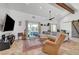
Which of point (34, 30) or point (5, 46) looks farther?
point (34, 30)

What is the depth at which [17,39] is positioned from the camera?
2.52m

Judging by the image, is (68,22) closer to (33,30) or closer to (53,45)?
(53,45)

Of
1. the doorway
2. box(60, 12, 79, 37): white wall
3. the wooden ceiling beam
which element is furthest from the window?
the wooden ceiling beam

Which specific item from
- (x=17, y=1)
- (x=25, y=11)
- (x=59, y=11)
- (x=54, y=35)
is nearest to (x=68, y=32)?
(x=54, y=35)

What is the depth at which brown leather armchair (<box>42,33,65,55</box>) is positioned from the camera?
248 cm

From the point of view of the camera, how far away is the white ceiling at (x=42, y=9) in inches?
97.8

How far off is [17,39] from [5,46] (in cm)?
32

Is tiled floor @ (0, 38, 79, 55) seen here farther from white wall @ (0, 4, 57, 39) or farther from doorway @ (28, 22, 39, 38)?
white wall @ (0, 4, 57, 39)

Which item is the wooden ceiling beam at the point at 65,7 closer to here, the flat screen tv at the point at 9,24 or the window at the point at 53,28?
the window at the point at 53,28

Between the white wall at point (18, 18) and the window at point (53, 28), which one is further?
the window at point (53, 28)

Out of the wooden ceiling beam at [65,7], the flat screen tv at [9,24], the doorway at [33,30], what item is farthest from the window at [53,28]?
the flat screen tv at [9,24]

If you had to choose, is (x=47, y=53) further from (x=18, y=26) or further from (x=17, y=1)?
(x=17, y=1)

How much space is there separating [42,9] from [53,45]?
91cm

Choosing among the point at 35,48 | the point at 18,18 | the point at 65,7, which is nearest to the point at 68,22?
the point at 65,7
